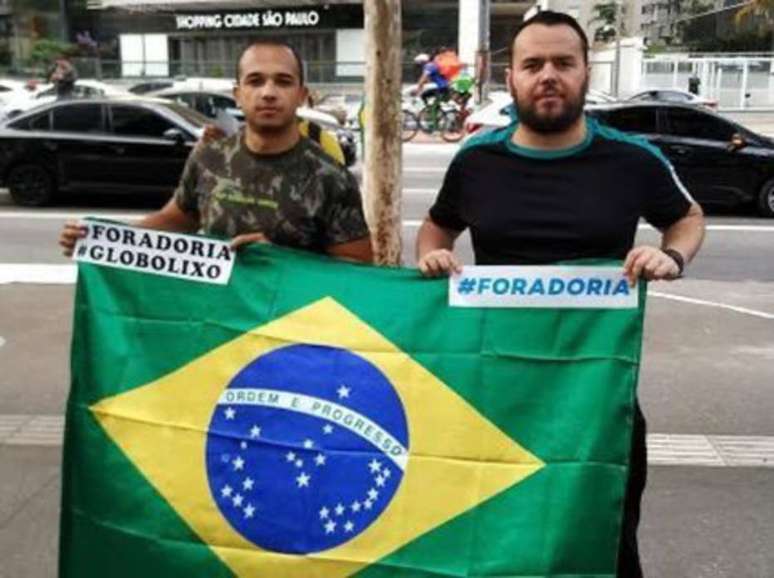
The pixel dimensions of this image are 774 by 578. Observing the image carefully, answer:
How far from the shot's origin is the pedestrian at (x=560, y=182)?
273cm

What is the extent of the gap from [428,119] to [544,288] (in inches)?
868

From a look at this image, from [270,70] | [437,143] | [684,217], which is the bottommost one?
[437,143]

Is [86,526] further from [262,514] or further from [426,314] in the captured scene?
[426,314]

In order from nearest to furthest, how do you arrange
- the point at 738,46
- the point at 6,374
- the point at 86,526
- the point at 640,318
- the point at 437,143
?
the point at 640,318 → the point at 86,526 → the point at 6,374 → the point at 437,143 → the point at 738,46

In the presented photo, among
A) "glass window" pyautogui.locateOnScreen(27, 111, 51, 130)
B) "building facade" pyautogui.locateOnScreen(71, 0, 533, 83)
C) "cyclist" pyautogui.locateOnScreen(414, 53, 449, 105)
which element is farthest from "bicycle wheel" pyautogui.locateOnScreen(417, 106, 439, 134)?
"building facade" pyautogui.locateOnScreen(71, 0, 533, 83)

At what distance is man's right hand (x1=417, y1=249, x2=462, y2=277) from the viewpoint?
2.78 m

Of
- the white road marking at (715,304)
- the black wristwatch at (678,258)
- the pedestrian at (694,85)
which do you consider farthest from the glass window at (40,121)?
Result: the pedestrian at (694,85)

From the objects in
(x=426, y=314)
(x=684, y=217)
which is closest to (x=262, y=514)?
(x=426, y=314)

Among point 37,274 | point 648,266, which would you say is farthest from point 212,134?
point 37,274

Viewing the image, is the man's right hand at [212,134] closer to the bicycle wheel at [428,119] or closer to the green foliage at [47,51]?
the bicycle wheel at [428,119]

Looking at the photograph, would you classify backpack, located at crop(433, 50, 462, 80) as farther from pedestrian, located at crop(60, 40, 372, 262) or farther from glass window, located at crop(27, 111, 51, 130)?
pedestrian, located at crop(60, 40, 372, 262)

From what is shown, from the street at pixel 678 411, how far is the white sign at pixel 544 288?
1.55 meters

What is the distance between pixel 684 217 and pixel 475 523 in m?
0.98

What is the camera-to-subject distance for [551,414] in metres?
2.75
